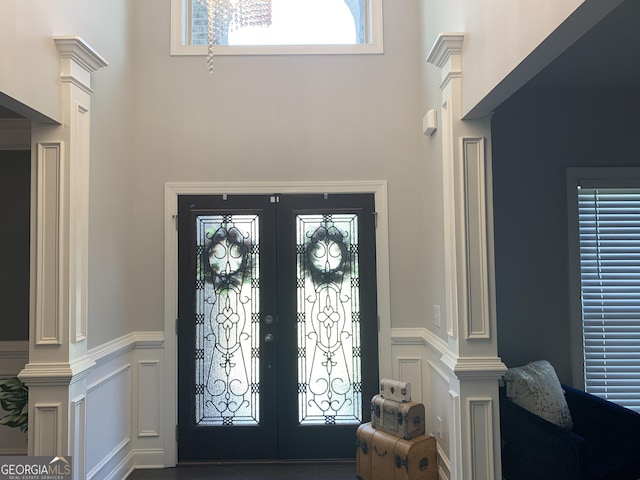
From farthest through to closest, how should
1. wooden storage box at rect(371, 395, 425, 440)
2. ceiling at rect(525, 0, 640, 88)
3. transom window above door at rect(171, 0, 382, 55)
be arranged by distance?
1. transom window above door at rect(171, 0, 382, 55)
2. wooden storage box at rect(371, 395, 425, 440)
3. ceiling at rect(525, 0, 640, 88)

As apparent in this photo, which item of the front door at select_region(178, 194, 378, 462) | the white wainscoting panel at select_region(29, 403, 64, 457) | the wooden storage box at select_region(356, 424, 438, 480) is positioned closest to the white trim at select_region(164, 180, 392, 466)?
the front door at select_region(178, 194, 378, 462)

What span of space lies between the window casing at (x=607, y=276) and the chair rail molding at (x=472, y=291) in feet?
4.88

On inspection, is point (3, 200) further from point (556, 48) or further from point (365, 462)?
point (556, 48)

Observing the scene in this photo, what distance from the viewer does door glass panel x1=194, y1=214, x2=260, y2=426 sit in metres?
3.69

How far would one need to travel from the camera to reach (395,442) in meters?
3.03

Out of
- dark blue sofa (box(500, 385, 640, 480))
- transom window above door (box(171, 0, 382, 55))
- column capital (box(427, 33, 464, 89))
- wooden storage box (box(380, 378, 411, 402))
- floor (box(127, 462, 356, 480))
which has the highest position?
transom window above door (box(171, 0, 382, 55))

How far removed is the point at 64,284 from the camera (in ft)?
8.38

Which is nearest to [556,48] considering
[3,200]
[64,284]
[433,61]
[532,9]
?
[532,9]

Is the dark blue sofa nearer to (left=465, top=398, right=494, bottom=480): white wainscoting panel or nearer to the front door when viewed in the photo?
(left=465, top=398, right=494, bottom=480): white wainscoting panel

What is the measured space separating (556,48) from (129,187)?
3093 mm

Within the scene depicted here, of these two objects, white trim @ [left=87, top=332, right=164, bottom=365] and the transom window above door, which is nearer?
white trim @ [left=87, top=332, right=164, bottom=365]

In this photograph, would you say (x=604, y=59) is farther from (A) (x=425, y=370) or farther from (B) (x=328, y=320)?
(B) (x=328, y=320)

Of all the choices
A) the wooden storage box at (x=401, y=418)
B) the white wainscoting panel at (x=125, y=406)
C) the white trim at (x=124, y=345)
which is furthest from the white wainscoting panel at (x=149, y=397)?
the wooden storage box at (x=401, y=418)

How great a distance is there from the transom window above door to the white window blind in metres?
2.21
